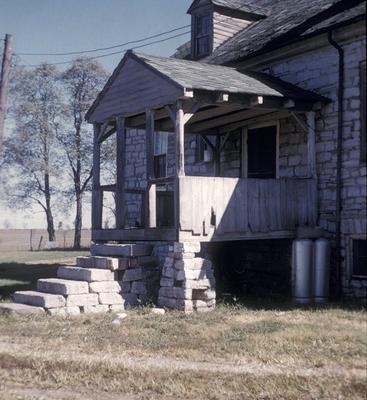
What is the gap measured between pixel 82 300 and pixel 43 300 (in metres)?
0.71

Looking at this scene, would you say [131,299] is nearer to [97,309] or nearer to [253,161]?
[97,309]

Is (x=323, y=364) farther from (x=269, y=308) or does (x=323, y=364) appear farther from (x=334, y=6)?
(x=334, y=6)

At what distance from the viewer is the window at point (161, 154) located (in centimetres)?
1744

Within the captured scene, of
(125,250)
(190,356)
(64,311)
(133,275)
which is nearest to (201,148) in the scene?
(125,250)

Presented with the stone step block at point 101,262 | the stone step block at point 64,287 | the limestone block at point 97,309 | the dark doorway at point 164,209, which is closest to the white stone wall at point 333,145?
the dark doorway at point 164,209

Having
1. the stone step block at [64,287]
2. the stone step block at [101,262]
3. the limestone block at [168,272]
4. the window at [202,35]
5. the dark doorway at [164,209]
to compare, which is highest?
the window at [202,35]

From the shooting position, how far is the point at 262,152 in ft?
44.7

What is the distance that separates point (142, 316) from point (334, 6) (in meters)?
7.72

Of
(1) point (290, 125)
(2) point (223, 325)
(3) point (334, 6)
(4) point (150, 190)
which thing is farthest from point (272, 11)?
(2) point (223, 325)

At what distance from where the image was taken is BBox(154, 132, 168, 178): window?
687 inches

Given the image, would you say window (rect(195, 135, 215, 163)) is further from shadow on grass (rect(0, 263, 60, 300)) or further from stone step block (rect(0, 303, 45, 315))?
stone step block (rect(0, 303, 45, 315))

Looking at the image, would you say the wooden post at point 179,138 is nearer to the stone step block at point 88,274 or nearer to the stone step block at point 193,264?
the stone step block at point 193,264

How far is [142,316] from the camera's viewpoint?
9852 mm

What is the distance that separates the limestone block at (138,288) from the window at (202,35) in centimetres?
766
